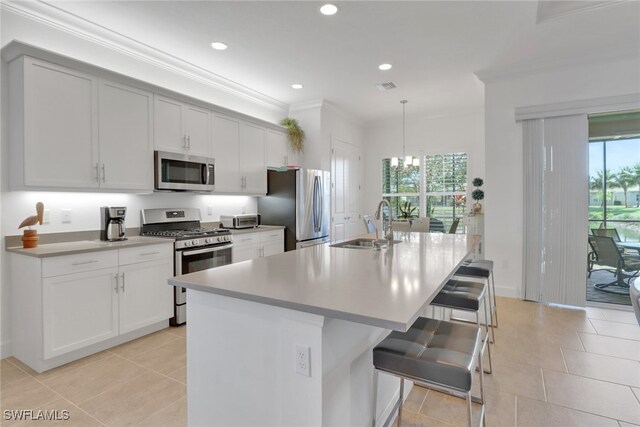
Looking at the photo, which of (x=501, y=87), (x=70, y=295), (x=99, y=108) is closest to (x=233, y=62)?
(x=99, y=108)

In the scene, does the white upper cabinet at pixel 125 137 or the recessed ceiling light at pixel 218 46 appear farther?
the recessed ceiling light at pixel 218 46

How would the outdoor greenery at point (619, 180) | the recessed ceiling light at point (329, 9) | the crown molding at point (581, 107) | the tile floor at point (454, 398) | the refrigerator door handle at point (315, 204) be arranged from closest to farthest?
the tile floor at point (454, 398) → the recessed ceiling light at point (329, 9) → the crown molding at point (581, 107) → the outdoor greenery at point (619, 180) → the refrigerator door handle at point (315, 204)

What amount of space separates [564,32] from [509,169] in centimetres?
154

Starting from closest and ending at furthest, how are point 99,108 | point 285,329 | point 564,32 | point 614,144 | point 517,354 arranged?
point 285,329, point 517,354, point 99,108, point 564,32, point 614,144

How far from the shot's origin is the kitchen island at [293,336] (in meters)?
1.15

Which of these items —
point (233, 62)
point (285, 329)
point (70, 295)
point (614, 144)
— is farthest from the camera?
point (614, 144)

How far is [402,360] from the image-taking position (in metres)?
1.30

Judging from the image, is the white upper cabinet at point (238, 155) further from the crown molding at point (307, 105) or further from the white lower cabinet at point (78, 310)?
the white lower cabinet at point (78, 310)

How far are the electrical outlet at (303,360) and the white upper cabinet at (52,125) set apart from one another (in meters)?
2.54

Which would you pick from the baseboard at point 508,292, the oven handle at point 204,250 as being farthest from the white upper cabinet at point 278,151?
the baseboard at point 508,292

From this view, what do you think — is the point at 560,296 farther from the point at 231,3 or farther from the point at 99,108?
the point at 99,108

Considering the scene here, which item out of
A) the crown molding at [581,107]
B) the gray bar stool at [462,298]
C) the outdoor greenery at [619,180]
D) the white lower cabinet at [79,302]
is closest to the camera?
the gray bar stool at [462,298]

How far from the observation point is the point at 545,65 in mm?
3852

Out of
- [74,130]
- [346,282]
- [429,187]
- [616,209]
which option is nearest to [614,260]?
[616,209]
